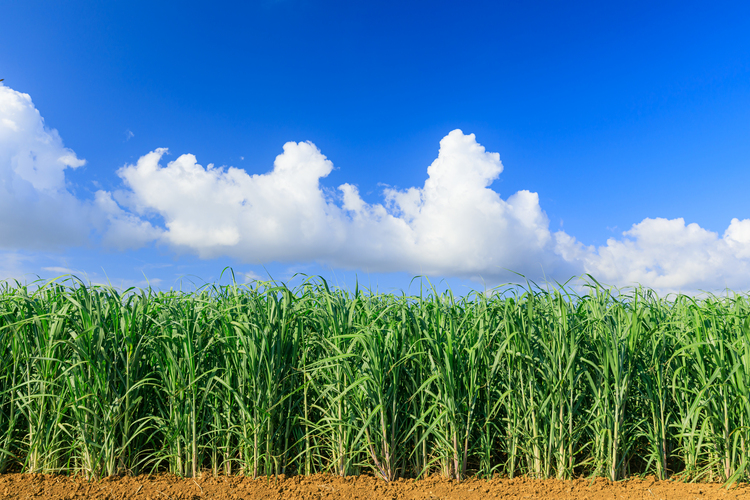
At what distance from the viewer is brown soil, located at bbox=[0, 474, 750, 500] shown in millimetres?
3174

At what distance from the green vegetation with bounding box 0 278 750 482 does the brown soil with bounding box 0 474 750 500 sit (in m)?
0.11

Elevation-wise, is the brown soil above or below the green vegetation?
below

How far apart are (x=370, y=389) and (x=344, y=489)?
0.75m

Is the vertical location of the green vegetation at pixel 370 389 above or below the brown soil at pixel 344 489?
above

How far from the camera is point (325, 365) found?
337cm

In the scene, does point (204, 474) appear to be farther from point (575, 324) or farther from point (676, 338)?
point (676, 338)

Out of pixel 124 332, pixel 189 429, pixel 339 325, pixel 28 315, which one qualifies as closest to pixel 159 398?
pixel 189 429

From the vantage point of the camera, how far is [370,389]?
321 cm

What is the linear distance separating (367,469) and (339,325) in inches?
48.9

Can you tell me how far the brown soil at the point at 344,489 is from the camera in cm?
317

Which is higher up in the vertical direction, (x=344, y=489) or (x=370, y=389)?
(x=370, y=389)

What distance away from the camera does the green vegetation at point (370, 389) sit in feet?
10.7

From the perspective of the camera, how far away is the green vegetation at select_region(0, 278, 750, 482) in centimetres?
327

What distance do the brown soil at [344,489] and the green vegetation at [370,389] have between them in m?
0.11
